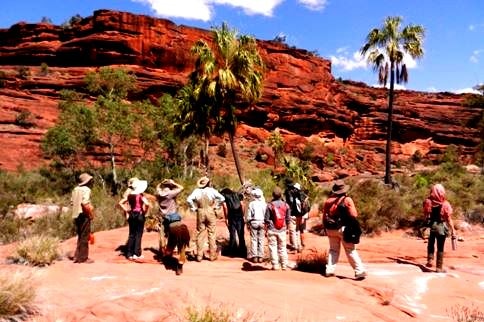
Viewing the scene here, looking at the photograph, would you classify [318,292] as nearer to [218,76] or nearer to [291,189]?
[291,189]

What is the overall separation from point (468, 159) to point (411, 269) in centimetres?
5738

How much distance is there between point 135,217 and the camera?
958 cm

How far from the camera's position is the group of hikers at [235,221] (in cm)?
845

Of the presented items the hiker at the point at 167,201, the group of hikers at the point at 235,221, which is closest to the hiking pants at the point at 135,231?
the group of hikers at the point at 235,221

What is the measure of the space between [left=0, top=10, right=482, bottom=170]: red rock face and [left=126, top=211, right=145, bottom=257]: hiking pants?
29.0m

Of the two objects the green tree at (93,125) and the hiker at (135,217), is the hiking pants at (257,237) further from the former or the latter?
the green tree at (93,125)

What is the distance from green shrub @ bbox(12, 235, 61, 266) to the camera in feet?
28.2

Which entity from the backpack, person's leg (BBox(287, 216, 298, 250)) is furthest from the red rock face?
the backpack

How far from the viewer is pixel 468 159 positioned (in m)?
62.2

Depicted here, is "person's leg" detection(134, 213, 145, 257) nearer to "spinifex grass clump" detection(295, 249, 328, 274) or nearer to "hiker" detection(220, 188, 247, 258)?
"hiker" detection(220, 188, 247, 258)

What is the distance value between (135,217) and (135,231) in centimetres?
28

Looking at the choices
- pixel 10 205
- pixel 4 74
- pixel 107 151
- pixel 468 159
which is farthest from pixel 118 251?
pixel 468 159

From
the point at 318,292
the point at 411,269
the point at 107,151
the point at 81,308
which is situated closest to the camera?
the point at 81,308

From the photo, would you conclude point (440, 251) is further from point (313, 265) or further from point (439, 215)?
point (313, 265)
